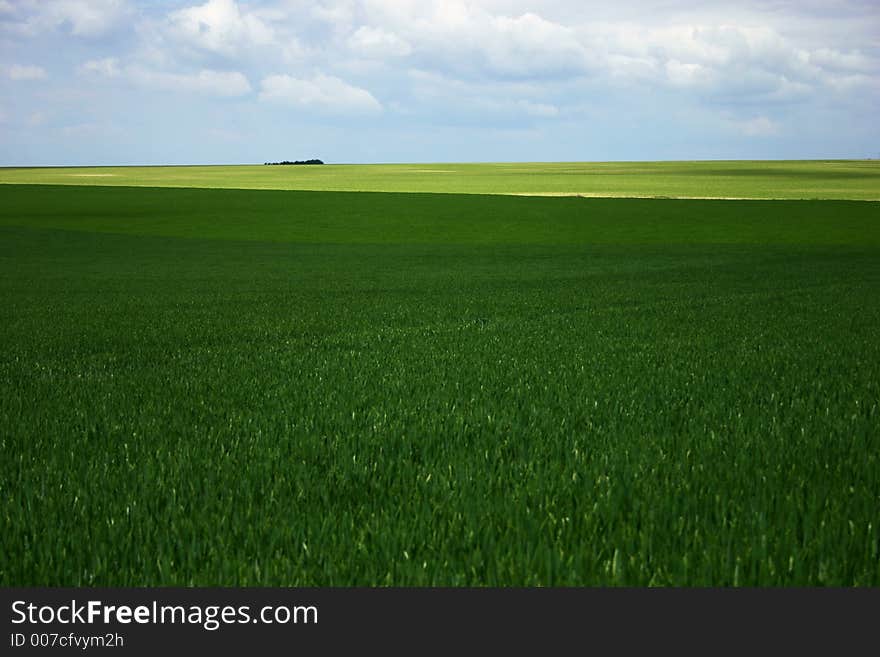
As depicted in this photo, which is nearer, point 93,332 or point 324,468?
point 324,468

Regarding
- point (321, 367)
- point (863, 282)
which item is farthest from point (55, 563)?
point (863, 282)

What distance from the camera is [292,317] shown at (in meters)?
18.7

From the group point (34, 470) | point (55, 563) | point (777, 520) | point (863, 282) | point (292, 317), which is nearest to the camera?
point (55, 563)

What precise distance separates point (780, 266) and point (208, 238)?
35.8m

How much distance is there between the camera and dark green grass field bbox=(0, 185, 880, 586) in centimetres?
448

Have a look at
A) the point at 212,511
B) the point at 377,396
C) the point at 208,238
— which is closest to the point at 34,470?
the point at 212,511

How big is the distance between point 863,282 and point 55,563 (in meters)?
27.8

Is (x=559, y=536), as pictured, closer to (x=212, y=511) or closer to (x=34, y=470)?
(x=212, y=511)

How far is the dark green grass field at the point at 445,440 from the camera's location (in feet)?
14.7

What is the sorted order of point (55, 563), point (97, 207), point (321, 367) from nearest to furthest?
point (55, 563)
point (321, 367)
point (97, 207)

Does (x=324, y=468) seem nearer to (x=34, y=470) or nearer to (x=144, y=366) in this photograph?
(x=34, y=470)

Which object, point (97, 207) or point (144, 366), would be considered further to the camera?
point (97, 207)

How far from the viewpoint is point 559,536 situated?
468 centimetres

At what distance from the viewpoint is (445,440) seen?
7.05 m
